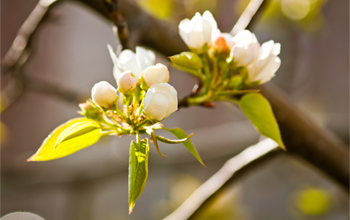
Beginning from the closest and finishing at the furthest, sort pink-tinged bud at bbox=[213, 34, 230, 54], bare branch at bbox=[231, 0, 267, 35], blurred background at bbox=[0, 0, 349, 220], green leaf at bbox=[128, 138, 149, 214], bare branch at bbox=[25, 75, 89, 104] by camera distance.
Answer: green leaf at bbox=[128, 138, 149, 214]
pink-tinged bud at bbox=[213, 34, 230, 54]
bare branch at bbox=[231, 0, 267, 35]
bare branch at bbox=[25, 75, 89, 104]
blurred background at bbox=[0, 0, 349, 220]

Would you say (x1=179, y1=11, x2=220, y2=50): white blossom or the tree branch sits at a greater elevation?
(x1=179, y1=11, x2=220, y2=50): white blossom

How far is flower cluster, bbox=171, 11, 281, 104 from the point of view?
293 millimetres

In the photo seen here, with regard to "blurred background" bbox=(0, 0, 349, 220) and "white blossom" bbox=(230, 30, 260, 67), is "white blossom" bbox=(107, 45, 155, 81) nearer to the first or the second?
"white blossom" bbox=(230, 30, 260, 67)

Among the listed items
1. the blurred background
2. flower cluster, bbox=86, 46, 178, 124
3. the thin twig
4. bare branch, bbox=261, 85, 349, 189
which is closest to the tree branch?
bare branch, bbox=261, 85, 349, 189

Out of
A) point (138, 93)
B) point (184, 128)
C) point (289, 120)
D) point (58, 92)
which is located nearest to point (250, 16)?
point (289, 120)

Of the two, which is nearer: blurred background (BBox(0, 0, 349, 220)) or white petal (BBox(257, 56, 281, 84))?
white petal (BBox(257, 56, 281, 84))

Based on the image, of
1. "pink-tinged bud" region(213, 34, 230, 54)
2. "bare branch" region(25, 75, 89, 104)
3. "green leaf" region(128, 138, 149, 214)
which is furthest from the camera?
"bare branch" region(25, 75, 89, 104)

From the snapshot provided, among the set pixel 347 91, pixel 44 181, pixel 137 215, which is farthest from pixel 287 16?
pixel 137 215

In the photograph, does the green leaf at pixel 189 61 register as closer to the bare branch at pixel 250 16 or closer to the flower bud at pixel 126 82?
the flower bud at pixel 126 82

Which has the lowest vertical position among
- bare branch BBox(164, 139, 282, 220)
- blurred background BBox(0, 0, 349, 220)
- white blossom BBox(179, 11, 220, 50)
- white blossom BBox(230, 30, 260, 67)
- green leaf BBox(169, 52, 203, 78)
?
blurred background BBox(0, 0, 349, 220)

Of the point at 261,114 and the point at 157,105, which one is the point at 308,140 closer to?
the point at 261,114

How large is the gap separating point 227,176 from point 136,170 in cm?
40

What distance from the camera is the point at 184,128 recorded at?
2.40 meters

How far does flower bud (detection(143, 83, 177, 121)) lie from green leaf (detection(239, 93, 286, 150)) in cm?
9
